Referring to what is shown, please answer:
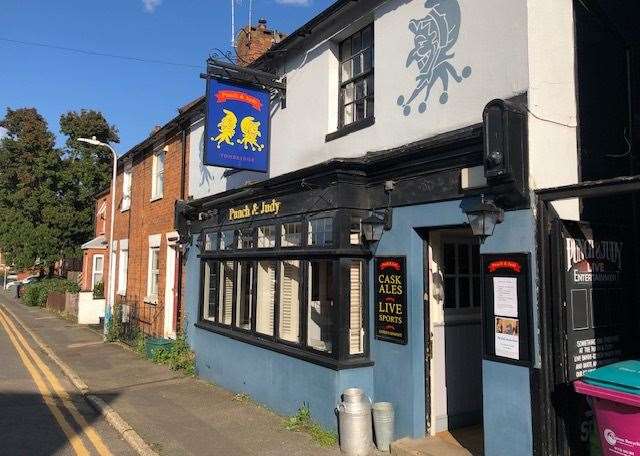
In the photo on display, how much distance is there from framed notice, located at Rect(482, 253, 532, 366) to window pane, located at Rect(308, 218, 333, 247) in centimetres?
231

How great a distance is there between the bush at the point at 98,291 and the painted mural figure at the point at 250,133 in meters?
16.0

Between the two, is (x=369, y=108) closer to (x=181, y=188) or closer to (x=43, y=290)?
(x=181, y=188)

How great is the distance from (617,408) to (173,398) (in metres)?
6.92

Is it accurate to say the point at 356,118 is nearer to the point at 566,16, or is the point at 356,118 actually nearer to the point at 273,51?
the point at 273,51

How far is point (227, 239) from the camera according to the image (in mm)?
10016

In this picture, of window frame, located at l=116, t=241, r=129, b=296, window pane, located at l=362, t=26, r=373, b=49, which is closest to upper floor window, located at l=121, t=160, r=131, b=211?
window frame, located at l=116, t=241, r=129, b=296

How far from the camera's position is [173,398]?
28.9 ft

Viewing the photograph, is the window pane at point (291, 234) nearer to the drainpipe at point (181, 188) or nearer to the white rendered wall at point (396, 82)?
the white rendered wall at point (396, 82)

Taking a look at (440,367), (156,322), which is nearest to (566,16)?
(440,367)

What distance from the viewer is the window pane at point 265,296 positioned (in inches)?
333

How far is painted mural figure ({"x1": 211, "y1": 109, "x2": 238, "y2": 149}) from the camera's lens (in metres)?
8.30

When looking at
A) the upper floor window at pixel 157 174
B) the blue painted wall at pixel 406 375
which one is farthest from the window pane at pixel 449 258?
the upper floor window at pixel 157 174

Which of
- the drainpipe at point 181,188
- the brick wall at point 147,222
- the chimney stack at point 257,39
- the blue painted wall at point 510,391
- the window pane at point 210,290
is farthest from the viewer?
the brick wall at point 147,222

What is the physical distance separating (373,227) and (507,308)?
206 cm
